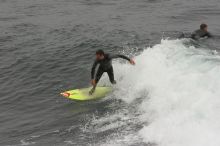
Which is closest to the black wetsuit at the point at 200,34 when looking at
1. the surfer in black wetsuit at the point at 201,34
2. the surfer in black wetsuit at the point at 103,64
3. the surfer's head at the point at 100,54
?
the surfer in black wetsuit at the point at 201,34

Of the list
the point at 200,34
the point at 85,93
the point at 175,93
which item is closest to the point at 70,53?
the point at 85,93

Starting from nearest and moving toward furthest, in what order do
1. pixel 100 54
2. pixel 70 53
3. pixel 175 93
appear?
1. pixel 175 93
2. pixel 100 54
3. pixel 70 53

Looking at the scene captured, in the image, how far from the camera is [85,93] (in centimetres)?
1928

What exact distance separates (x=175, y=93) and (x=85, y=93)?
4.25 metres

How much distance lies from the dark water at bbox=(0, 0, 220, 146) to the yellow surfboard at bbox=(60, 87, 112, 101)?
0.29m

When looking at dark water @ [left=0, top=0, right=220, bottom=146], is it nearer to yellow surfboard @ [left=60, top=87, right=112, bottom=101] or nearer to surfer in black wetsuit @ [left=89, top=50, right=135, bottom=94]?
yellow surfboard @ [left=60, top=87, right=112, bottom=101]

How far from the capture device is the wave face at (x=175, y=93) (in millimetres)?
14062

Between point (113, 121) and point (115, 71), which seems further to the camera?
point (115, 71)

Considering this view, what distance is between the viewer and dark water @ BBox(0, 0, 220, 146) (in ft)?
53.5

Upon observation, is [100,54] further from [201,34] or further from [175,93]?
[201,34]

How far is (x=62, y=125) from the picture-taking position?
1691 centimetres

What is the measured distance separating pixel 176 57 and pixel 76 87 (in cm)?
466

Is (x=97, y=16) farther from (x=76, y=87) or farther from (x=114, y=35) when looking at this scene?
(x=76, y=87)

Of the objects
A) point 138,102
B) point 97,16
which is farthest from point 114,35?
point 138,102
